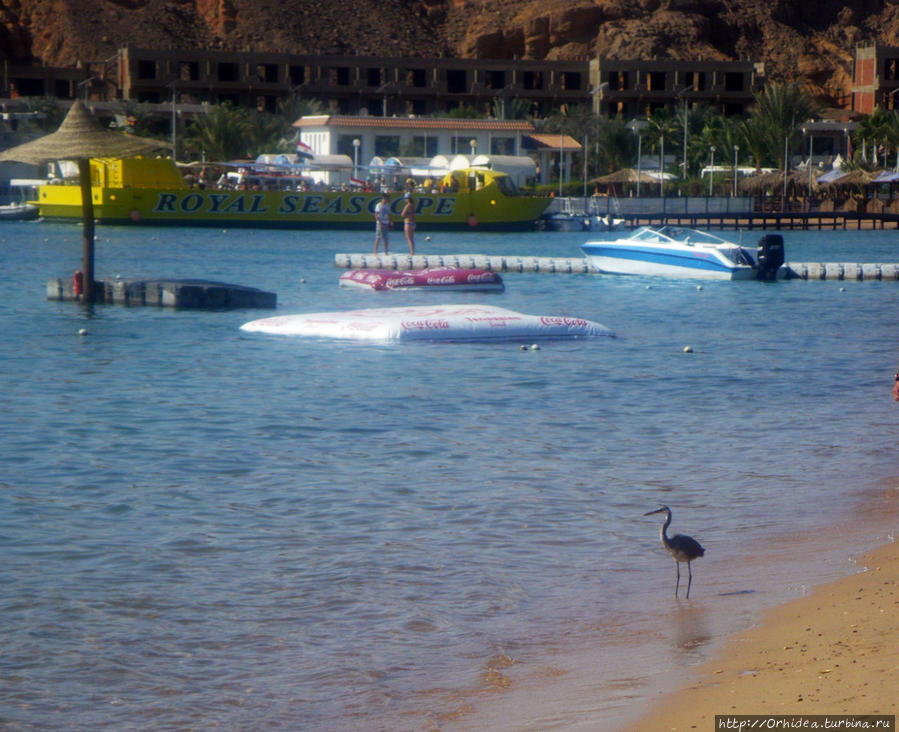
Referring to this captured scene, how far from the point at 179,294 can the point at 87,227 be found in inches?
82.4

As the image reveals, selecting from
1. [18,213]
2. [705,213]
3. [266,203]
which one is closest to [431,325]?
[266,203]

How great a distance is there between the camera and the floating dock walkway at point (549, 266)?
34.6 m

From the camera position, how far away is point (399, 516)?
31.3 ft

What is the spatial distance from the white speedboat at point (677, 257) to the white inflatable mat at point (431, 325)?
510 inches

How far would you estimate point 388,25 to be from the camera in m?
135

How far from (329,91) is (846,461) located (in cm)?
10320

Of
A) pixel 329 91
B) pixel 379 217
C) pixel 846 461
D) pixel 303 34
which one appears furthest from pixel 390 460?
pixel 303 34

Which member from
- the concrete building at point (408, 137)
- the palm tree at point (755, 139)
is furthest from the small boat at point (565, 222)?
the palm tree at point (755, 139)

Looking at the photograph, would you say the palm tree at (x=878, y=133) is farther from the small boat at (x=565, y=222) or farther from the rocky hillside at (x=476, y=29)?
the rocky hillside at (x=476, y=29)

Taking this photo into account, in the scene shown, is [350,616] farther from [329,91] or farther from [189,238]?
[329,91]

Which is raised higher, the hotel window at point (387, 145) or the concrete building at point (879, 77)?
the concrete building at point (879, 77)

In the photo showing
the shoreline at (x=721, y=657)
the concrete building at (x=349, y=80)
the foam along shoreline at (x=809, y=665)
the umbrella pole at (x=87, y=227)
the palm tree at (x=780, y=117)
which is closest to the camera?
the foam along shoreline at (x=809, y=665)

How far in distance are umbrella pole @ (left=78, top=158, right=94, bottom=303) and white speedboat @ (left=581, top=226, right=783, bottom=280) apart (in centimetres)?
1454

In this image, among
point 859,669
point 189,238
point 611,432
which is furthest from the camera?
point 189,238
